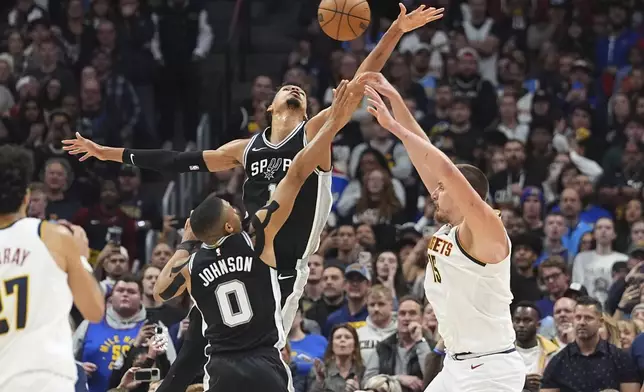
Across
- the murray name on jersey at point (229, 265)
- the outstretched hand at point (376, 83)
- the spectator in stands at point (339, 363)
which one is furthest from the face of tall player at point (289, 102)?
the spectator in stands at point (339, 363)

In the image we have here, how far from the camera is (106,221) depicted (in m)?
14.7

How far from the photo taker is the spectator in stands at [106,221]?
14.5 metres

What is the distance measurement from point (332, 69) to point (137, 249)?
4.71 meters

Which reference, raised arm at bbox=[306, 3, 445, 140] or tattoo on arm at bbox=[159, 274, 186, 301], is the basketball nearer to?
raised arm at bbox=[306, 3, 445, 140]

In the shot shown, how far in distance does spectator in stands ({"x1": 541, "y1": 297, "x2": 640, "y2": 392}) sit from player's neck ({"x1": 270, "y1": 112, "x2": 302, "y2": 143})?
3342mm

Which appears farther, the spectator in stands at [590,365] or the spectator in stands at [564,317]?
the spectator in stands at [564,317]

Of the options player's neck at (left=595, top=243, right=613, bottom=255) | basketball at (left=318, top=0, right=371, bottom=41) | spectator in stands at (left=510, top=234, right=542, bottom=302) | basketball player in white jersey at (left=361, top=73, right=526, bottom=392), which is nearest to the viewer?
basketball player in white jersey at (left=361, top=73, right=526, bottom=392)

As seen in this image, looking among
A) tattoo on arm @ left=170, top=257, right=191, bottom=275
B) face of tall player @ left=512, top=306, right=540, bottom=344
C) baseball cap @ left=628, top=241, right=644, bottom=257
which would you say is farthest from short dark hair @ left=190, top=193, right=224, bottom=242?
baseball cap @ left=628, top=241, right=644, bottom=257

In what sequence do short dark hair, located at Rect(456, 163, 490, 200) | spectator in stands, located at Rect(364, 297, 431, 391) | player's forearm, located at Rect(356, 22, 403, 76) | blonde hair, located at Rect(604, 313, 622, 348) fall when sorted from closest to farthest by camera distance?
short dark hair, located at Rect(456, 163, 490, 200) → player's forearm, located at Rect(356, 22, 403, 76) → blonde hair, located at Rect(604, 313, 622, 348) → spectator in stands, located at Rect(364, 297, 431, 391)

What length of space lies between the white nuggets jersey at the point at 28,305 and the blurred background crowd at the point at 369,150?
405 centimetres

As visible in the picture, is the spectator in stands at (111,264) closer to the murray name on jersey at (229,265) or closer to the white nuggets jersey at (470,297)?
the murray name on jersey at (229,265)

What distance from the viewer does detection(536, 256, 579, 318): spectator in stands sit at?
1273 cm

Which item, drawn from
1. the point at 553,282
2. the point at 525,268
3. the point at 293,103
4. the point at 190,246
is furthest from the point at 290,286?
the point at 525,268

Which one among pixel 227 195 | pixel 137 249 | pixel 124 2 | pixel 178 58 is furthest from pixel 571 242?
pixel 124 2
